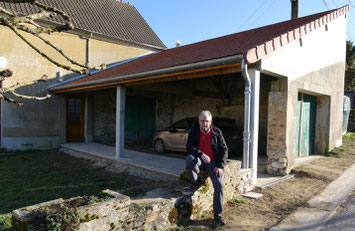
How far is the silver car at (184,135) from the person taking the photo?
762 centimetres

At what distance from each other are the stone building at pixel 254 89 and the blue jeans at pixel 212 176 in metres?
1.45

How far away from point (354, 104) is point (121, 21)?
1491 centimetres

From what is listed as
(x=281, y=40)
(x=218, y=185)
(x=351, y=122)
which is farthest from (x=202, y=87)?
(x=351, y=122)

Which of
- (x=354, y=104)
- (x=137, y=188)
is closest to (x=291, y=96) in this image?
(x=137, y=188)

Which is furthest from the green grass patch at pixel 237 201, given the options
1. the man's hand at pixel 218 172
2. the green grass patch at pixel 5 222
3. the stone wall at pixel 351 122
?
the stone wall at pixel 351 122

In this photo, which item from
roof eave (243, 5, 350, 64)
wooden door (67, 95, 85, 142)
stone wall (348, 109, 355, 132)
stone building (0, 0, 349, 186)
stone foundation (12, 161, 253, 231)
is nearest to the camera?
stone foundation (12, 161, 253, 231)

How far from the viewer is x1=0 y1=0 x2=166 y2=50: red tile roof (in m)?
11.2

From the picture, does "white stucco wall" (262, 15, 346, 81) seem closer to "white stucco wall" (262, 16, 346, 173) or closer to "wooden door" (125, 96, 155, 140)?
"white stucco wall" (262, 16, 346, 173)

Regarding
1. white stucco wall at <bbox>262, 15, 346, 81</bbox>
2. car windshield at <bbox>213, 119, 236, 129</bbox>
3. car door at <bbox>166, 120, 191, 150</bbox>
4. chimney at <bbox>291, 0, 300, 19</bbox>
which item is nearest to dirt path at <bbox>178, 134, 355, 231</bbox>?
car windshield at <bbox>213, 119, 236, 129</bbox>

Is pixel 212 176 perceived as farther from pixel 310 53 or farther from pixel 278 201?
pixel 310 53

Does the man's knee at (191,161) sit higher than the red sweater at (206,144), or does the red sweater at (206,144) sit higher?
the red sweater at (206,144)

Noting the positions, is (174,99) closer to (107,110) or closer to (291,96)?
(107,110)

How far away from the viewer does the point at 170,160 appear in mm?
7195

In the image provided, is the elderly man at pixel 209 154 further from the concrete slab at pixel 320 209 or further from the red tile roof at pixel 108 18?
the red tile roof at pixel 108 18
